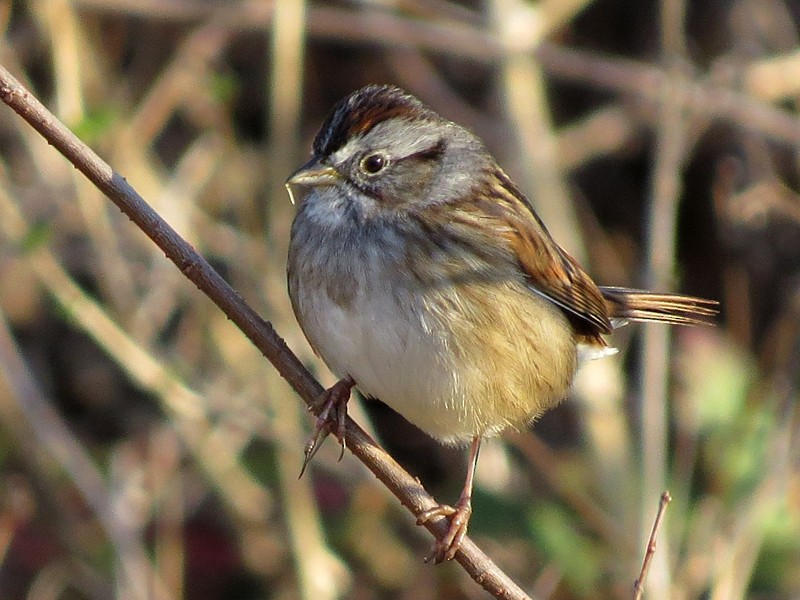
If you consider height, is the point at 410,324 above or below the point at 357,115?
below

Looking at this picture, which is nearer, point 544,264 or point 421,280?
point 421,280

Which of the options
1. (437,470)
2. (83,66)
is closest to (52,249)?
(83,66)

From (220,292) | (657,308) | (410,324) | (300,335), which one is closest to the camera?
(220,292)

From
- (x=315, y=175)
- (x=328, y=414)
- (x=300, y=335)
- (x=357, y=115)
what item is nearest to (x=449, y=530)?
(x=328, y=414)

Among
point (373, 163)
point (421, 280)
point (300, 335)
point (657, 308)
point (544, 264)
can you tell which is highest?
point (373, 163)

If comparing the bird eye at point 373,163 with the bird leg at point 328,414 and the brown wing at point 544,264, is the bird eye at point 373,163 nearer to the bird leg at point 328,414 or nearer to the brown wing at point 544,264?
the brown wing at point 544,264

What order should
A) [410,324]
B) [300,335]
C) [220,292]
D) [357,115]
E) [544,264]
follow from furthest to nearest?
[300,335] → [544,264] → [357,115] → [410,324] → [220,292]

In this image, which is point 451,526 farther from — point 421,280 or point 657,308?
point 657,308

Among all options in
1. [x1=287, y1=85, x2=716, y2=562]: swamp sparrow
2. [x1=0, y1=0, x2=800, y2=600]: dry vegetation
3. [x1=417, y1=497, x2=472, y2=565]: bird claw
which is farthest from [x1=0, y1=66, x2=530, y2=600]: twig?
[x1=0, y1=0, x2=800, y2=600]: dry vegetation
